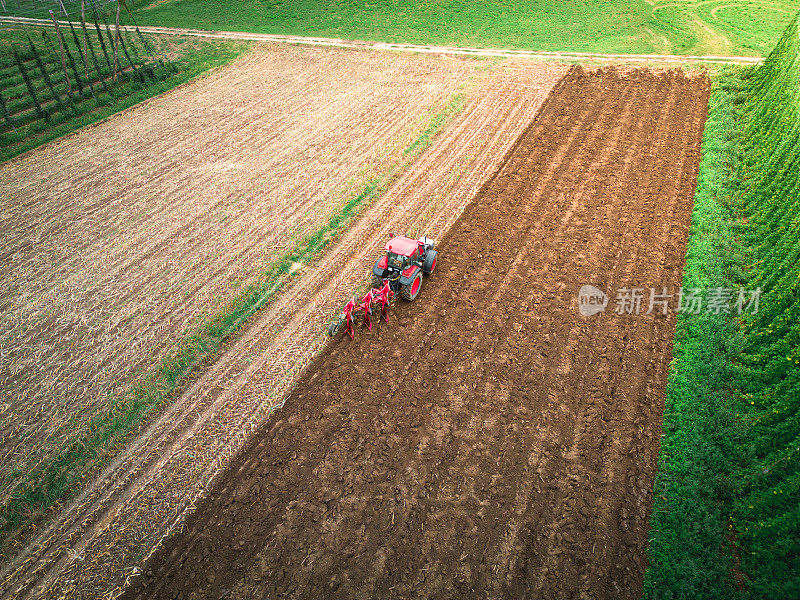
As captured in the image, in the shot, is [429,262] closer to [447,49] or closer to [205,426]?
[205,426]

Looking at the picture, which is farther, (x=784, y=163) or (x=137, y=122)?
(x=137, y=122)

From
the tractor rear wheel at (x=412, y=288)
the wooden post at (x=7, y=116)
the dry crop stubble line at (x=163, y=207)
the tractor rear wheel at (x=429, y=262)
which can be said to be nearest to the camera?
the dry crop stubble line at (x=163, y=207)

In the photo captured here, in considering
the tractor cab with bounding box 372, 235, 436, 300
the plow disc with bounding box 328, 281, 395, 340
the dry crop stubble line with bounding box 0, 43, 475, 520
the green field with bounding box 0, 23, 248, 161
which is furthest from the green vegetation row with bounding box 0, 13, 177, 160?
the tractor cab with bounding box 372, 235, 436, 300

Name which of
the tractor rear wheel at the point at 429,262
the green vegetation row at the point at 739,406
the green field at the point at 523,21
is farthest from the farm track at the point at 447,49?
the tractor rear wheel at the point at 429,262

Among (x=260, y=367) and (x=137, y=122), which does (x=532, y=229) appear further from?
(x=137, y=122)

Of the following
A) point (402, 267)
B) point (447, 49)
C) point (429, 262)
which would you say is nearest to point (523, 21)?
point (447, 49)

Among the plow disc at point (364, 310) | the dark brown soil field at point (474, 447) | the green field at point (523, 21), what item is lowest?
the dark brown soil field at point (474, 447)

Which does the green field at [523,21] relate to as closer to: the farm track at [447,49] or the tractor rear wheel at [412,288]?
the farm track at [447,49]

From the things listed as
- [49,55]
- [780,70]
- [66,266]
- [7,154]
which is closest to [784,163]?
[780,70]
